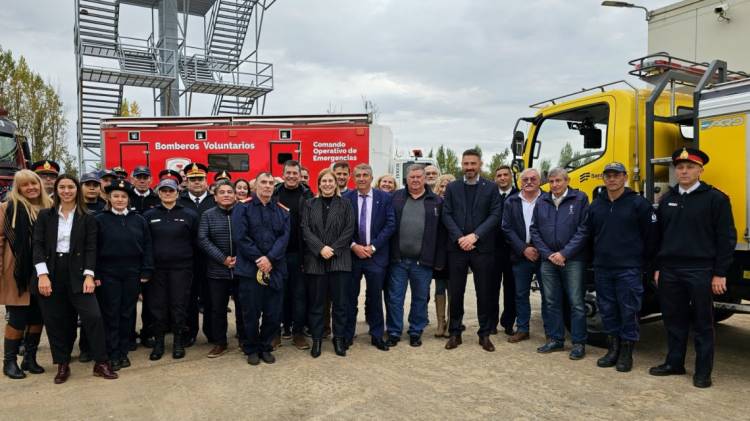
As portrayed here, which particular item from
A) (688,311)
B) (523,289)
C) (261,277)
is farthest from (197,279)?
(688,311)

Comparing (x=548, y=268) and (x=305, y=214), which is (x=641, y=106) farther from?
(x=305, y=214)

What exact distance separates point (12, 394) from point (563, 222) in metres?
4.94

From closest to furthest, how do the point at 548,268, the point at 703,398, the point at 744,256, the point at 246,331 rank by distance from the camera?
the point at 703,398 → the point at 744,256 → the point at 246,331 → the point at 548,268

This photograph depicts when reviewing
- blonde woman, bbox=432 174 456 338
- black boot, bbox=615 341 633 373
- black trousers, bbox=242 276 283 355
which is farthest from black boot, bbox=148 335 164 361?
black boot, bbox=615 341 633 373

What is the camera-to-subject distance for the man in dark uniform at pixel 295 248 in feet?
18.1

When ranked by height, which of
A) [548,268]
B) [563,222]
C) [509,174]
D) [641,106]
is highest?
[641,106]

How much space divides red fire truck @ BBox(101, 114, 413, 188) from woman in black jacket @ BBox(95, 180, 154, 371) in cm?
533

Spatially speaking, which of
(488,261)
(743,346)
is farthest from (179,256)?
(743,346)

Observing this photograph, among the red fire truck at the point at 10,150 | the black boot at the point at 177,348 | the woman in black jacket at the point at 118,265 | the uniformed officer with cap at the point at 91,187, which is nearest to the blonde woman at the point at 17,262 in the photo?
the uniformed officer with cap at the point at 91,187

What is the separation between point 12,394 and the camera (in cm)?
430

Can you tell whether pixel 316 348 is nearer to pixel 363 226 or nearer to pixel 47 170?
pixel 363 226

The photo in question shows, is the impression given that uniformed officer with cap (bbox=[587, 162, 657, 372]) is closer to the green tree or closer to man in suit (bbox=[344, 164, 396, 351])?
man in suit (bbox=[344, 164, 396, 351])

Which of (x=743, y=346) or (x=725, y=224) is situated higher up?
(x=725, y=224)

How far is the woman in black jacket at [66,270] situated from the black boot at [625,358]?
4.39m
